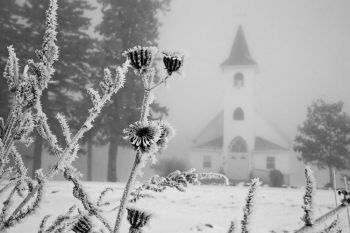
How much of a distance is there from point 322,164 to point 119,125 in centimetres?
1877

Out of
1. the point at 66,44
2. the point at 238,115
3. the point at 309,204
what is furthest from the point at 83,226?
the point at 238,115

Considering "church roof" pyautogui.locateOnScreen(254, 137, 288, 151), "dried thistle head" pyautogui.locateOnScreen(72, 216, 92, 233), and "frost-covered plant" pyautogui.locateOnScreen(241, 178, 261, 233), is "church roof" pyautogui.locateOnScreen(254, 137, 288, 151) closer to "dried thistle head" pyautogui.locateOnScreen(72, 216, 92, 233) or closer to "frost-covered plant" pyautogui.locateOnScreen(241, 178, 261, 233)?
"frost-covered plant" pyautogui.locateOnScreen(241, 178, 261, 233)

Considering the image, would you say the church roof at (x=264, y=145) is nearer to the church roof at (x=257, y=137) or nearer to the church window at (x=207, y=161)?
the church roof at (x=257, y=137)

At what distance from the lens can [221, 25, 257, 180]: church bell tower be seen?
36750 millimetres

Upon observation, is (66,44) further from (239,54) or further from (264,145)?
(264,145)

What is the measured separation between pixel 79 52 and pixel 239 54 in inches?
772

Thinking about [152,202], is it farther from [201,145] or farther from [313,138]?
→ [201,145]

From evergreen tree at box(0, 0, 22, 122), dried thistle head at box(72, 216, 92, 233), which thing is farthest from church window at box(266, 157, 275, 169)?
dried thistle head at box(72, 216, 92, 233)

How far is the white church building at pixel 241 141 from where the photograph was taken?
1422 inches

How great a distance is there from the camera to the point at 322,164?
31766 millimetres

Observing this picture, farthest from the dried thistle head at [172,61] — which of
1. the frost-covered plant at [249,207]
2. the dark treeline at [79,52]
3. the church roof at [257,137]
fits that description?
the church roof at [257,137]

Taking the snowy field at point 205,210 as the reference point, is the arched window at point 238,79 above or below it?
above

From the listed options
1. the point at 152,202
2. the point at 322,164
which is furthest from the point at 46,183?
the point at 322,164

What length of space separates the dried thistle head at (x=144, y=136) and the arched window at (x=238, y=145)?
119ft
